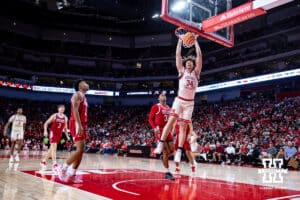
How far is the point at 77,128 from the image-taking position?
19.5ft

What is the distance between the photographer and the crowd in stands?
53.7 feet

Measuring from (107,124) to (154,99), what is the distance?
7186 mm

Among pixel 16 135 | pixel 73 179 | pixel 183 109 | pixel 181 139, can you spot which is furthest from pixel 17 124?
pixel 183 109

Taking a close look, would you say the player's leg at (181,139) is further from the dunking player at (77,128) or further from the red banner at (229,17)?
the red banner at (229,17)

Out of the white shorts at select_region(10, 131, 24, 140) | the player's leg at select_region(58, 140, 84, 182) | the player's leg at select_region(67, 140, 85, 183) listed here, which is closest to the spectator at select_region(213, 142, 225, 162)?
the white shorts at select_region(10, 131, 24, 140)

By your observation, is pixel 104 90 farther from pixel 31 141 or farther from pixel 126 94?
pixel 31 141

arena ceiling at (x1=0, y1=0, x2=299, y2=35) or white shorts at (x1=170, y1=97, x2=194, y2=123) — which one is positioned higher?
arena ceiling at (x1=0, y1=0, x2=299, y2=35)

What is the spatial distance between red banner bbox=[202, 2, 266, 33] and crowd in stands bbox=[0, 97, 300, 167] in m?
6.56

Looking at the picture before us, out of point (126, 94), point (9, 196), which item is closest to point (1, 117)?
point (126, 94)

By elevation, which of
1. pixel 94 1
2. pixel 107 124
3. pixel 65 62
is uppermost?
pixel 94 1

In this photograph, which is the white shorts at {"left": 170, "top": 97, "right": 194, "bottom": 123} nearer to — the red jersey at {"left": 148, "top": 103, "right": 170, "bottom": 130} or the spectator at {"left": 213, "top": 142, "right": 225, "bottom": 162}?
the red jersey at {"left": 148, "top": 103, "right": 170, "bottom": 130}

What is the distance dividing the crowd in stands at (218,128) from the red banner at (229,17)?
656 cm

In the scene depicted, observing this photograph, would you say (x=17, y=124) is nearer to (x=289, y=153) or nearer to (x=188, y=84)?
(x=188, y=84)

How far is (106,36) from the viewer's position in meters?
42.5
